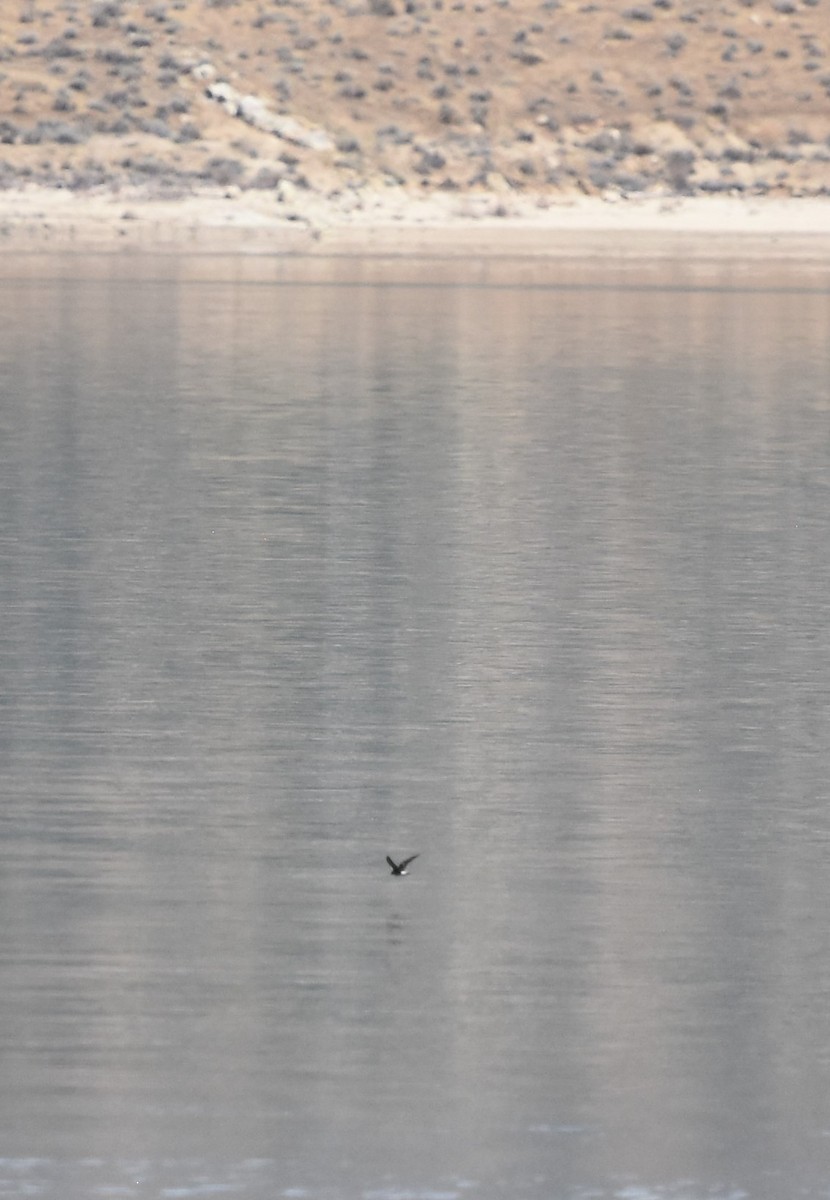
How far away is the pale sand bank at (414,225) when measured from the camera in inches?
2234

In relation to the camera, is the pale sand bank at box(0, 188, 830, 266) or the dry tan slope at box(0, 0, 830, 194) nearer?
the pale sand bank at box(0, 188, 830, 266)

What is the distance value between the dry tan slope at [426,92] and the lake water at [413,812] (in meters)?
41.4

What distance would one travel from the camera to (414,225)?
62.6 meters

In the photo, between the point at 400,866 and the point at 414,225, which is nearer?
the point at 400,866

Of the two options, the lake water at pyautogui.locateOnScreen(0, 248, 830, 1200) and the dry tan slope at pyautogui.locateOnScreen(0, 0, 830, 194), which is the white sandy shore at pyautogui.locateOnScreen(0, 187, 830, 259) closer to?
the dry tan slope at pyautogui.locateOnScreen(0, 0, 830, 194)

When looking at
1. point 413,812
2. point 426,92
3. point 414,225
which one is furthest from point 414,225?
point 413,812

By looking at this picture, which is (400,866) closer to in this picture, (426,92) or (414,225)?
(414,225)

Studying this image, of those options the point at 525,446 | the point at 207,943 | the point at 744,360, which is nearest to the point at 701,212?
the point at 744,360

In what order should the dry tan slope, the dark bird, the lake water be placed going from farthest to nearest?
the dry tan slope < the dark bird < the lake water

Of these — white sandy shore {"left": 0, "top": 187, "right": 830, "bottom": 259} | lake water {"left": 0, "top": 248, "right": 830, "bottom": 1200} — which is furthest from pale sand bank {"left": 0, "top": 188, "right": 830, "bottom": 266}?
lake water {"left": 0, "top": 248, "right": 830, "bottom": 1200}

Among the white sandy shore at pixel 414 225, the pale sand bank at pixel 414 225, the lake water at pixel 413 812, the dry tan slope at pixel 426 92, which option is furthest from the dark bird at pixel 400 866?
the dry tan slope at pixel 426 92

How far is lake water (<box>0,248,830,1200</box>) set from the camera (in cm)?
670

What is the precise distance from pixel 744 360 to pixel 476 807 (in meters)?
22.1

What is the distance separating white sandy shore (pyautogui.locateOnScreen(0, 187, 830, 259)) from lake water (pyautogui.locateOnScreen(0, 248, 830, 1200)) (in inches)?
1342
